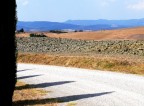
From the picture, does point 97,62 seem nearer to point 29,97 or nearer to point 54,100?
point 29,97

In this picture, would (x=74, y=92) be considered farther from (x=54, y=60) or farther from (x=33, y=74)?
(x=54, y=60)

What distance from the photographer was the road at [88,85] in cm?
2162
